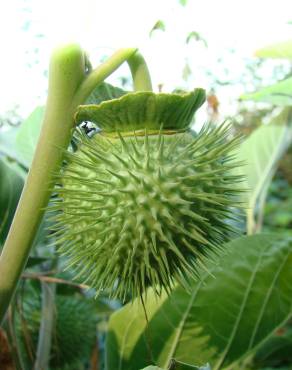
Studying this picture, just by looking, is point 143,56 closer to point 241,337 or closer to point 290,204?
point 241,337

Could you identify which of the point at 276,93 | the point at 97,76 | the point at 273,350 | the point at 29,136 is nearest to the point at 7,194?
the point at 29,136

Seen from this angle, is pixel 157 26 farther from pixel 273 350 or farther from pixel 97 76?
pixel 273 350

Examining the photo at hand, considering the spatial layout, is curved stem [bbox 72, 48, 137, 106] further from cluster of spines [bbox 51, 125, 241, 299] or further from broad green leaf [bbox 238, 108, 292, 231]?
broad green leaf [bbox 238, 108, 292, 231]

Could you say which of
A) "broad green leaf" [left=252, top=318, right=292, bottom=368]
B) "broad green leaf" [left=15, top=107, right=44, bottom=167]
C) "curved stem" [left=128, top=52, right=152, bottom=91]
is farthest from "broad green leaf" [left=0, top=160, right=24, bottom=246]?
"broad green leaf" [left=252, top=318, right=292, bottom=368]

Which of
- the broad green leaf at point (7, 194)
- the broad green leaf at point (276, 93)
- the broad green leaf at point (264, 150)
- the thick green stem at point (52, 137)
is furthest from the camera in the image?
the broad green leaf at point (264, 150)

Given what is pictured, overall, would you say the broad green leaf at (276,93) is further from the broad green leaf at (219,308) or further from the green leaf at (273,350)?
the green leaf at (273,350)

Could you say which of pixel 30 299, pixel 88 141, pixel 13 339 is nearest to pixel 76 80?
pixel 88 141

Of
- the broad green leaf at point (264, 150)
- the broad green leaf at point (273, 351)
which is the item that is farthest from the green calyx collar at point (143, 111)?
the broad green leaf at point (273, 351)
